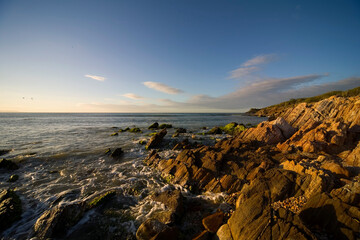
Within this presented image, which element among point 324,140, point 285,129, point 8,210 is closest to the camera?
point 8,210

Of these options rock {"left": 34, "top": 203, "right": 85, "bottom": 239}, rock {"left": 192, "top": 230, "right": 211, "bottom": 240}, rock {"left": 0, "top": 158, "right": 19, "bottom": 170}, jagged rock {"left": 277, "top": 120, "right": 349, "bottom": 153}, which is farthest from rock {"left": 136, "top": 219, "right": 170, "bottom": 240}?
rock {"left": 0, "top": 158, "right": 19, "bottom": 170}

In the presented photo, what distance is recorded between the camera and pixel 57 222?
6.75m

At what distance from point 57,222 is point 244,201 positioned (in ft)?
31.5

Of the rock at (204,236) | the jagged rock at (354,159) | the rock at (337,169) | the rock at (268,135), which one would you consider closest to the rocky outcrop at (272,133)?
the rock at (268,135)

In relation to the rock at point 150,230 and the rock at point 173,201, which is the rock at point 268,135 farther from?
the rock at point 150,230

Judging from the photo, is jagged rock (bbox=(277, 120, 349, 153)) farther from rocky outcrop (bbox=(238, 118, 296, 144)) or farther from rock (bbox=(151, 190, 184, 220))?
rock (bbox=(151, 190, 184, 220))

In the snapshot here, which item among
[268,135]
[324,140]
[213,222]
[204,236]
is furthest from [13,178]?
[324,140]

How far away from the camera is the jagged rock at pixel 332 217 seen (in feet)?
16.0

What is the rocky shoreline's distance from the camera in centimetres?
529

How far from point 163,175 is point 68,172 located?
977 centimetres

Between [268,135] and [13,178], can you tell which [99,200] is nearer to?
[13,178]

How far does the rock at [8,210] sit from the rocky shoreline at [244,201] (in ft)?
0.14

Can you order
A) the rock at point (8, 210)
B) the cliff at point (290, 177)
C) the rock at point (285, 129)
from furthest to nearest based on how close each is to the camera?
the rock at point (285, 129), the rock at point (8, 210), the cliff at point (290, 177)

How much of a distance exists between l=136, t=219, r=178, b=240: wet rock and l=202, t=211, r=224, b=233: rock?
61.6 inches
